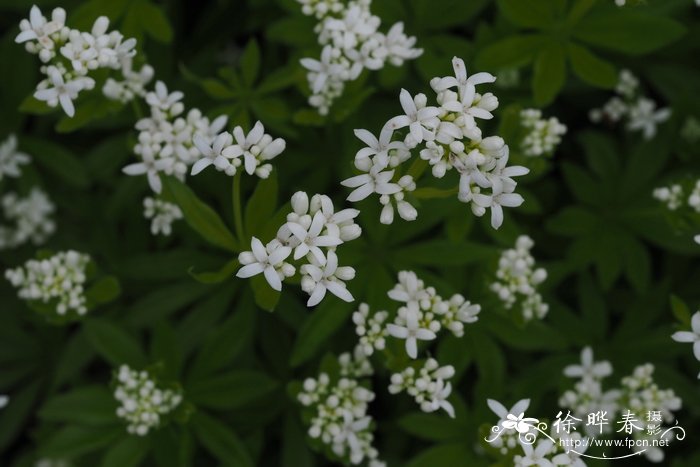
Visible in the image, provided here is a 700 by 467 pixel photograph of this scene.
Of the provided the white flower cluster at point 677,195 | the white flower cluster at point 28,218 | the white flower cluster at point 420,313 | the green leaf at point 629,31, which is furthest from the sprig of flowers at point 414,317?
the white flower cluster at point 28,218

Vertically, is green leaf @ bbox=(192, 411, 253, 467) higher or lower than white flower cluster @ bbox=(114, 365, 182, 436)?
lower

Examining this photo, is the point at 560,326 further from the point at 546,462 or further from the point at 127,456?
the point at 127,456

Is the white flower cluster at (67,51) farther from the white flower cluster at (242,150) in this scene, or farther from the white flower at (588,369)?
the white flower at (588,369)

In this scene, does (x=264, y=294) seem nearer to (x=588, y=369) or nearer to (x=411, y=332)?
(x=411, y=332)

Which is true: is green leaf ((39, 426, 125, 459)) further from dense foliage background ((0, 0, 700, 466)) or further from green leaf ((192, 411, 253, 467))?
green leaf ((192, 411, 253, 467))

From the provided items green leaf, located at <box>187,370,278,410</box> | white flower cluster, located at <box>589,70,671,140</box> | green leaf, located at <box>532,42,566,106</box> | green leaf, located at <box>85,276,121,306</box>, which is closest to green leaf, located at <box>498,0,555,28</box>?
green leaf, located at <box>532,42,566,106</box>

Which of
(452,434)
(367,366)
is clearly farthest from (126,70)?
(452,434)

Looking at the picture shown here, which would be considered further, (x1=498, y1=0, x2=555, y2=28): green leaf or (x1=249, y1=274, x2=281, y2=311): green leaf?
(x1=498, y1=0, x2=555, y2=28): green leaf
